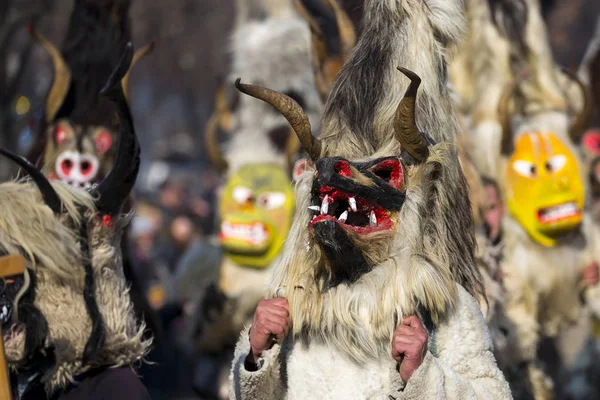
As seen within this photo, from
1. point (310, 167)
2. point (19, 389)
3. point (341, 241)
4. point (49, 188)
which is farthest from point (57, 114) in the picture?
point (341, 241)

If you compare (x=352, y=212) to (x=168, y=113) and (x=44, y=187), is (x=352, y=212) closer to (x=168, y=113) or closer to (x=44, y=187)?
(x=44, y=187)

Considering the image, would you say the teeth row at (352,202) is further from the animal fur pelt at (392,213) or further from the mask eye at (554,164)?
the mask eye at (554,164)

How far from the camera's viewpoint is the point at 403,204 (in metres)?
3.32

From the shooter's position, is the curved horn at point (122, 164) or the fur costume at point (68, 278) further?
the curved horn at point (122, 164)

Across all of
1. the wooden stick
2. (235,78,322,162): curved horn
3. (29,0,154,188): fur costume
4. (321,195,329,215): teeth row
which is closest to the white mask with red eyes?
(29,0,154,188): fur costume

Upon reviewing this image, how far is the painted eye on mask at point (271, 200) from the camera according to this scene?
24.4ft

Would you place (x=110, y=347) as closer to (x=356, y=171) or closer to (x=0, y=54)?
(x=356, y=171)

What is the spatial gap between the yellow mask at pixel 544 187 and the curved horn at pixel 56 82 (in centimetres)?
275

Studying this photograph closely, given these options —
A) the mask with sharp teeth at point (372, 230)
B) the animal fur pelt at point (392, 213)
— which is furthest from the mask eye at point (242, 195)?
the mask with sharp teeth at point (372, 230)

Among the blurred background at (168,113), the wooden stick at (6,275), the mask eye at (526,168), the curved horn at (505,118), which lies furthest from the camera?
the blurred background at (168,113)

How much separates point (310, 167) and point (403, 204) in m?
0.35

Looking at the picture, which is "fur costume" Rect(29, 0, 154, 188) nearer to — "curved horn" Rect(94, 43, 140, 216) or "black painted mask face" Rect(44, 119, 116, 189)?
"black painted mask face" Rect(44, 119, 116, 189)

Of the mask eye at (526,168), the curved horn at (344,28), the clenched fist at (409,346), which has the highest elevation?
the curved horn at (344,28)

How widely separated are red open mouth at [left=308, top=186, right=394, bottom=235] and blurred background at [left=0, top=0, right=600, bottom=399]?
2.48 meters
